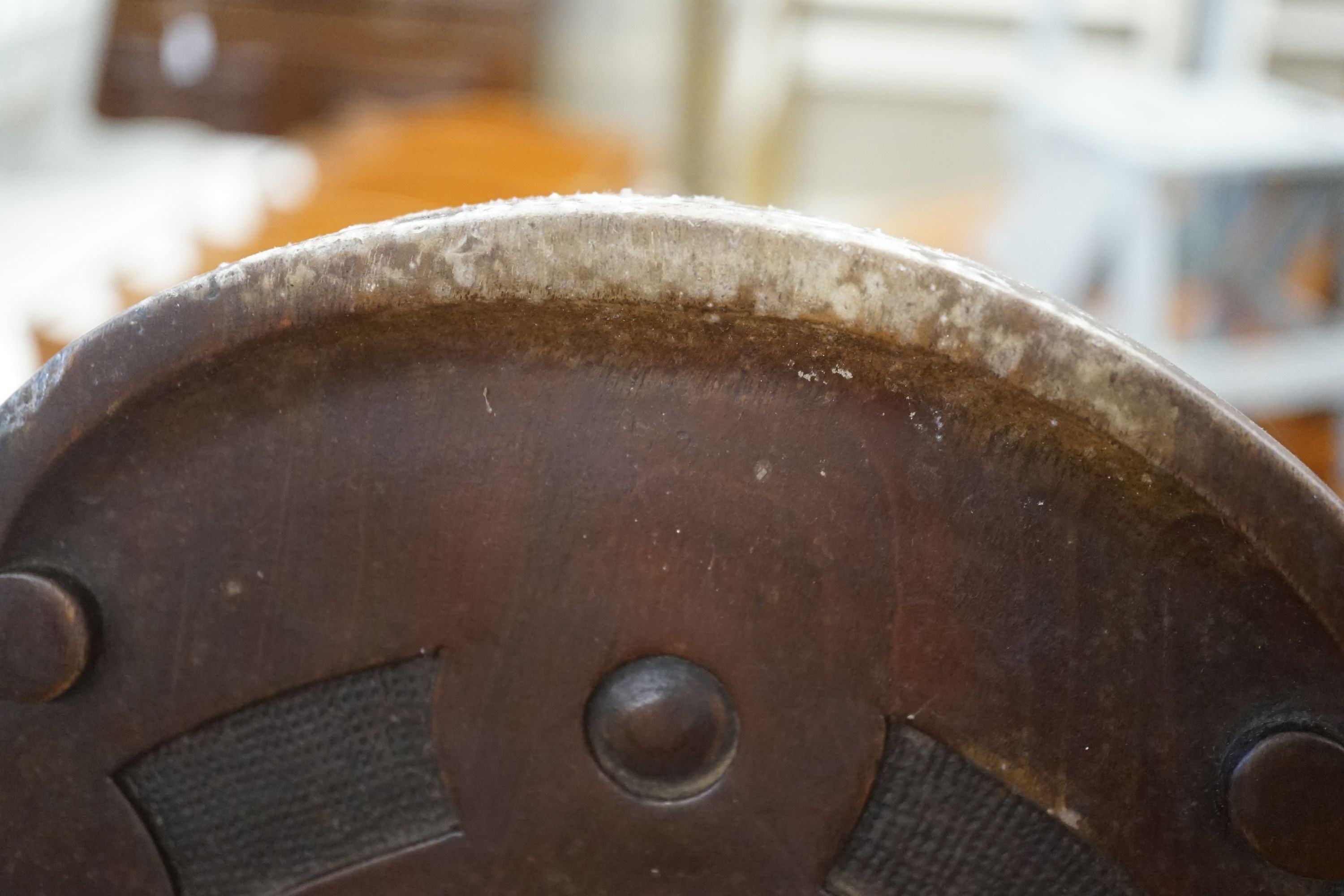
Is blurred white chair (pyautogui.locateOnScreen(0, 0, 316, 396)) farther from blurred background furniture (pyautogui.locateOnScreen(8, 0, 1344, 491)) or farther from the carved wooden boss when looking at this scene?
the carved wooden boss

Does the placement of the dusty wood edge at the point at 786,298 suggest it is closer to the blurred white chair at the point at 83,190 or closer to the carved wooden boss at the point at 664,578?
the carved wooden boss at the point at 664,578

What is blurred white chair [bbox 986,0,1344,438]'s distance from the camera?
1943mm

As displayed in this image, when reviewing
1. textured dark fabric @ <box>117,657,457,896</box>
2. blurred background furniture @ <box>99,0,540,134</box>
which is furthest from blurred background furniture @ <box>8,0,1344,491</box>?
textured dark fabric @ <box>117,657,457,896</box>

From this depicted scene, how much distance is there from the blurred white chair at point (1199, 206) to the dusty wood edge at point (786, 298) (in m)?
1.74

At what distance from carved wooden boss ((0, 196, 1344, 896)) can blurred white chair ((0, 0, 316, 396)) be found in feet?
4.28

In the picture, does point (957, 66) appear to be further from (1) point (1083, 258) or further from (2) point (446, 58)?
(1) point (1083, 258)

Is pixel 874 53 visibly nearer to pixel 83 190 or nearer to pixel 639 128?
pixel 639 128

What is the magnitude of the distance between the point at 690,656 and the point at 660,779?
4 cm

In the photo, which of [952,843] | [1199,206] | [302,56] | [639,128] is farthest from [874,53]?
[952,843]

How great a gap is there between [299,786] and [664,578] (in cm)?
15

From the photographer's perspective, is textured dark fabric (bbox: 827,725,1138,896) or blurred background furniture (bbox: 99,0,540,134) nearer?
textured dark fabric (bbox: 827,725,1138,896)

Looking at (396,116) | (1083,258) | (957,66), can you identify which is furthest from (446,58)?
(1083,258)

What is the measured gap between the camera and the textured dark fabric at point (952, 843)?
14.3 inches

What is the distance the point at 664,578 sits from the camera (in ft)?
1.16
